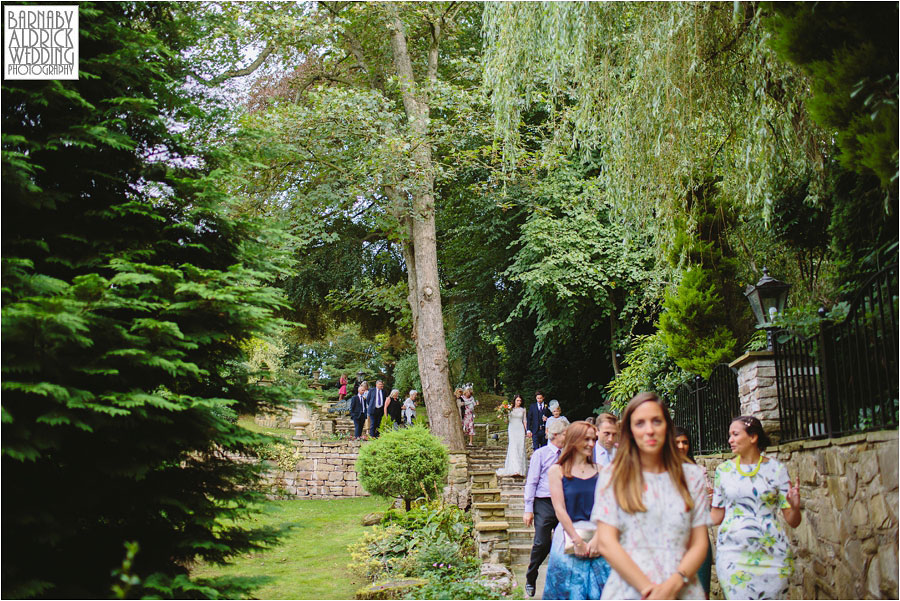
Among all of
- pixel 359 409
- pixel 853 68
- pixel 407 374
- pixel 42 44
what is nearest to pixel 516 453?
pixel 359 409

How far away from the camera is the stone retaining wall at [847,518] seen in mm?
4465

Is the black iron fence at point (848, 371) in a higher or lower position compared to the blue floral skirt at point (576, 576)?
higher

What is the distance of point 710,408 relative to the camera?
9.20 metres

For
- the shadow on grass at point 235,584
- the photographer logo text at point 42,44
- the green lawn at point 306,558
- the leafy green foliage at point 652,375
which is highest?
the photographer logo text at point 42,44

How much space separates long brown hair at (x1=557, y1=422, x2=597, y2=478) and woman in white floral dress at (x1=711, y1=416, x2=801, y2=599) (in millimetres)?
875

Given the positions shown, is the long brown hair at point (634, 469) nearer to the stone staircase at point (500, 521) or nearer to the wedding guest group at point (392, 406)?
the stone staircase at point (500, 521)

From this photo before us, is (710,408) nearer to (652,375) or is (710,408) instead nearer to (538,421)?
(652,375)

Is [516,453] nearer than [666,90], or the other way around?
[666,90]

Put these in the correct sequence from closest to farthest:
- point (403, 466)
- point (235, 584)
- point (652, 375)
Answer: point (235, 584) → point (403, 466) → point (652, 375)

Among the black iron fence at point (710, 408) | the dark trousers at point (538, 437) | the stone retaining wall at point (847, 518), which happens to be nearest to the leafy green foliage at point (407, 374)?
the dark trousers at point (538, 437)

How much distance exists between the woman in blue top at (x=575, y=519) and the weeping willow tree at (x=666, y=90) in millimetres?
3691

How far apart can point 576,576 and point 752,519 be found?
114 centimetres

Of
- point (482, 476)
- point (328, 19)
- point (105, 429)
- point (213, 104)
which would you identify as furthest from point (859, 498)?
point (328, 19)

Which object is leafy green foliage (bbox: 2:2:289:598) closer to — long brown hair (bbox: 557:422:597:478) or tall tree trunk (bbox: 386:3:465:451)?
long brown hair (bbox: 557:422:597:478)
